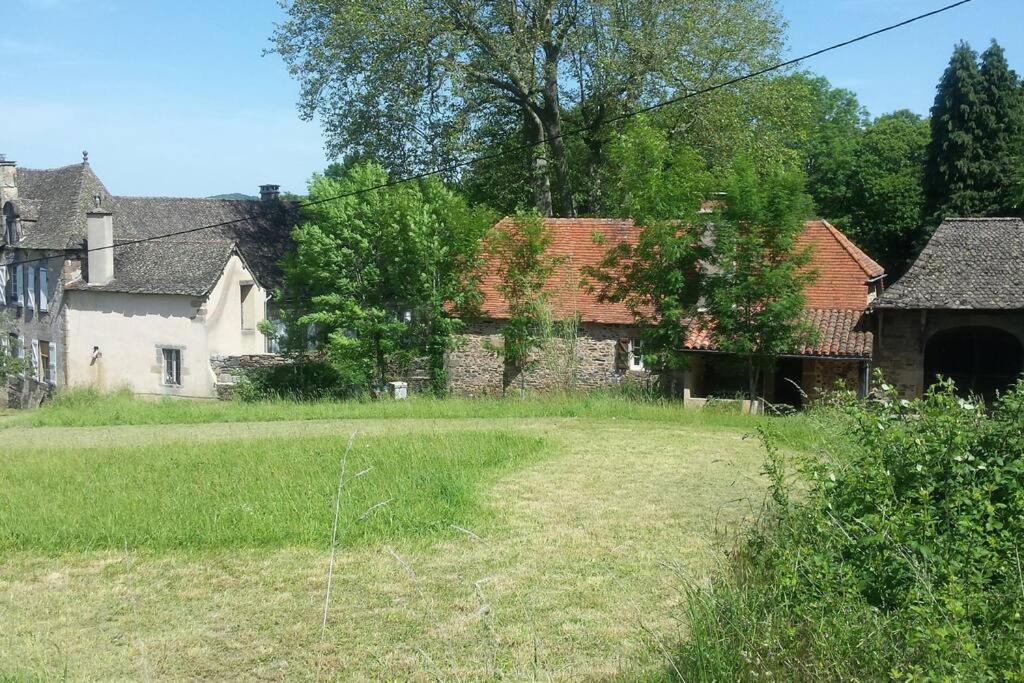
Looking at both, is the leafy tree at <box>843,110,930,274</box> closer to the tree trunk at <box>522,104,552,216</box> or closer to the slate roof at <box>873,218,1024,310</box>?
the slate roof at <box>873,218,1024,310</box>

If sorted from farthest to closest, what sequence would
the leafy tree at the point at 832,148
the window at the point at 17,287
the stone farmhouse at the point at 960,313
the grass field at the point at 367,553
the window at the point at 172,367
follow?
the leafy tree at the point at 832,148 < the window at the point at 17,287 < the window at the point at 172,367 < the stone farmhouse at the point at 960,313 < the grass field at the point at 367,553

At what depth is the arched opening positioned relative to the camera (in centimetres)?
2794

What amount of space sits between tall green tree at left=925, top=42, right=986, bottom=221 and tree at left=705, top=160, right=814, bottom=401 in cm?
2261

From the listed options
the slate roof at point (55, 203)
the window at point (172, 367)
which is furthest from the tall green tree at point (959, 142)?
the slate roof at point (55, 203)

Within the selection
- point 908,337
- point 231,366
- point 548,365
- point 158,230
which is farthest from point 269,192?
point 908,337

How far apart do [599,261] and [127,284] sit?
16854 millimetres

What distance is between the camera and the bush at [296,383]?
97.0 ft

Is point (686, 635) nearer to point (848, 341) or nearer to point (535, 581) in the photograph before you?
point (535, 581)

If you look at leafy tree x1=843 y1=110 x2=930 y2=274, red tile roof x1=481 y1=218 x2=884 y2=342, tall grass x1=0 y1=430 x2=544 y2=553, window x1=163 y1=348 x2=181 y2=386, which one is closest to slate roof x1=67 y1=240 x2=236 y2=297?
window x1=163 y1=348 x2=181 y2=386

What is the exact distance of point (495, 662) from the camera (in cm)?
699

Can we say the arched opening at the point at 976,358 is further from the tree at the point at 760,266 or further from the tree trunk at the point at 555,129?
the tree trunk at the point at 555,129

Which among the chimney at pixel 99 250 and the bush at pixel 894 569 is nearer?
the bush at pixel 894 569

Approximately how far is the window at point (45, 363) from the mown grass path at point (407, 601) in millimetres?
29899

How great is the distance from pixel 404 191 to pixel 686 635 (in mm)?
23166
